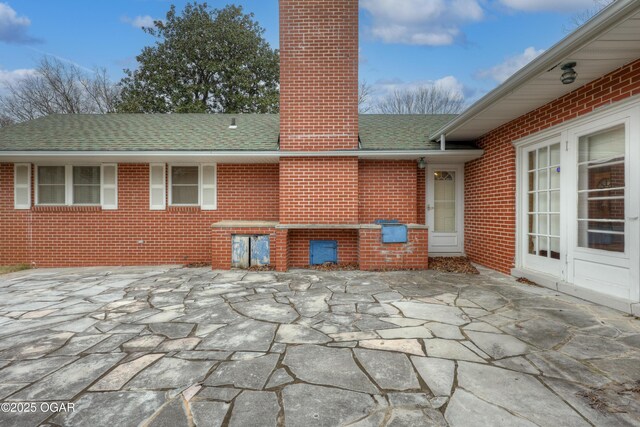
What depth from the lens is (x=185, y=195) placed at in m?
7.55

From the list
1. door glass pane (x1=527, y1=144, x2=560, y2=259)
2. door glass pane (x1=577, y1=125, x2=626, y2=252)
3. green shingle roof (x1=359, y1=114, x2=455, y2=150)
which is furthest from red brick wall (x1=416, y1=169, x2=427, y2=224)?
door glass pane (x1=577, y1=125, x2=626, y2=252)

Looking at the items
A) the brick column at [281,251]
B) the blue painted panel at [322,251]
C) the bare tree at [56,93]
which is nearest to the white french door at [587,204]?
the blue painted panel at [322,251]

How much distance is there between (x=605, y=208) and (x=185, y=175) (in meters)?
7.91

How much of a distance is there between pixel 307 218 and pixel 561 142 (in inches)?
178

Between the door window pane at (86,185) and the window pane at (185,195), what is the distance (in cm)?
183

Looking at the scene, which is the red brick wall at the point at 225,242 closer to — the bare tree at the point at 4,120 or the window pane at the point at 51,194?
the window pane at the point at 51,194

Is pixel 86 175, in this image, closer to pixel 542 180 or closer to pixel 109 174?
pixel 109 174

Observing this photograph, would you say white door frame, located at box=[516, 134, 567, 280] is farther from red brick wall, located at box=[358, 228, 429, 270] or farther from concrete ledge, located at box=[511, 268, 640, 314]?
red brick wall, located at box=[358, 228, 429, 270]

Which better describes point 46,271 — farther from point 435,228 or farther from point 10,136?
point 435,228

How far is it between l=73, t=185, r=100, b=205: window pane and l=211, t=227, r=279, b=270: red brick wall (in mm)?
3393

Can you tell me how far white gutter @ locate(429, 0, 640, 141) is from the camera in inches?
101

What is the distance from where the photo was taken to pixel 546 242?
4.93 meters

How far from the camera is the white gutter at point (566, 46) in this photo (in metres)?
2.56

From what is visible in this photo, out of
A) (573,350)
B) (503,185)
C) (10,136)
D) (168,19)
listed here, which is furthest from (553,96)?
(168,19)
